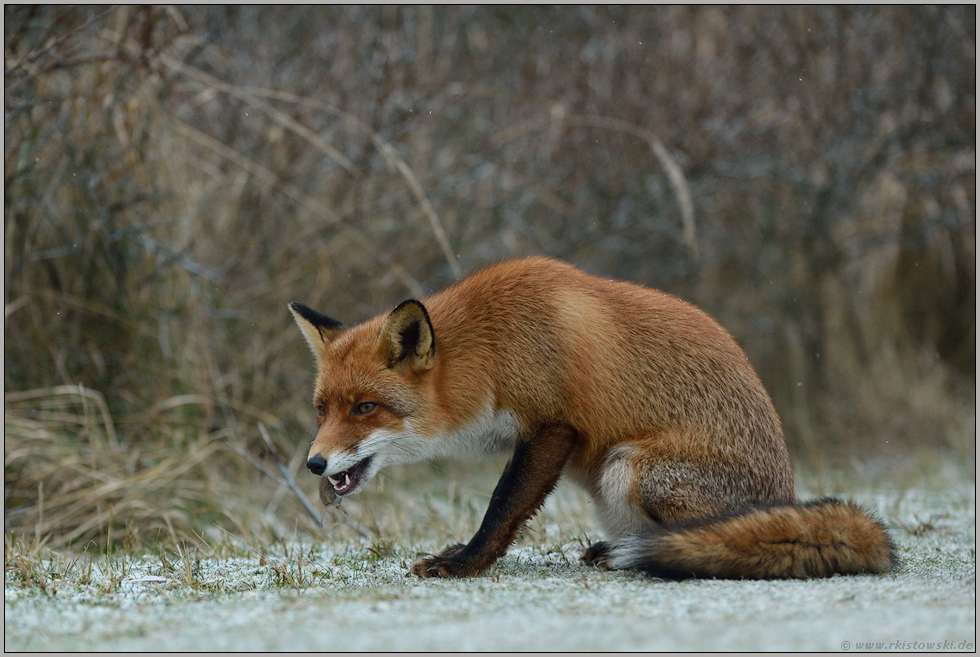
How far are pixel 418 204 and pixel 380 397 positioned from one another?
485 cm

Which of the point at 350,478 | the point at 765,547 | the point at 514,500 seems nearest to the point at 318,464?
the point at 350,478

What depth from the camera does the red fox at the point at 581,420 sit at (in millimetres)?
3971

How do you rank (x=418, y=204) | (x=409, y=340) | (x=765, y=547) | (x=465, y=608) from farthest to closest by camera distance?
(x=418, y=204)
(x=409, y=340)
(x=765, y=547)
(x=465, y=608)

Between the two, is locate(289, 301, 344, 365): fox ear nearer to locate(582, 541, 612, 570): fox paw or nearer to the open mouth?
the open mouth

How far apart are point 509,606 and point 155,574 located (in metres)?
1.87

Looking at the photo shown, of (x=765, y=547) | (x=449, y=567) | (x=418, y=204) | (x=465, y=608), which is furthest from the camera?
(x=418, y=204)

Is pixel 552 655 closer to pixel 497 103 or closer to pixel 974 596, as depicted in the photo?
pixel 974 596

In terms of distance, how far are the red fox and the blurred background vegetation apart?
202 centimetres

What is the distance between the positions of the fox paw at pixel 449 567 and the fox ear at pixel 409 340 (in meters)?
0.86

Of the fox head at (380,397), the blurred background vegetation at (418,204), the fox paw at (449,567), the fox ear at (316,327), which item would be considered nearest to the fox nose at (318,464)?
the fox head at (380,397)

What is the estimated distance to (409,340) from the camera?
422 centimetres

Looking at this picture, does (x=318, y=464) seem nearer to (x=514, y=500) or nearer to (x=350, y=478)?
(x=350, y=478)

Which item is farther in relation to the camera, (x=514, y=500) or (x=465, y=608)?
(x=514, y=500)

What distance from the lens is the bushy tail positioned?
3717 mm
